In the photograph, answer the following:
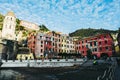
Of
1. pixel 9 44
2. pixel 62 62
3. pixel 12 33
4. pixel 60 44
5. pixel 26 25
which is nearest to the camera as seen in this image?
pixel 62 62

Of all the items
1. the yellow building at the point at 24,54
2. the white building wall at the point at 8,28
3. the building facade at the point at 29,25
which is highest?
the building facade at the point at 29,25

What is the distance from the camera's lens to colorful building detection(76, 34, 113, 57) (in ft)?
233

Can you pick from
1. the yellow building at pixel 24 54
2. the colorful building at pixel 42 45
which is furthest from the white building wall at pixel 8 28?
the colorful building at pixel 42 45

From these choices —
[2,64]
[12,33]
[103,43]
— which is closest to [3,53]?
[2,64]

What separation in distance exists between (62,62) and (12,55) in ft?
76.1

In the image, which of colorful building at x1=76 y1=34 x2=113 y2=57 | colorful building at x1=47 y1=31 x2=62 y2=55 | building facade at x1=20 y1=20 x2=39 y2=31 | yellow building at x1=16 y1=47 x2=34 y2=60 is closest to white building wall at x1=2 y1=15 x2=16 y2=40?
yellow building at x1=16 y1=47 x2=34 y2=60

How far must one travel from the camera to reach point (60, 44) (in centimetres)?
8188

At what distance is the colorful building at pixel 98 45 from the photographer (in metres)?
71.0

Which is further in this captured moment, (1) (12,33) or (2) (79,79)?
(1) (12,33)

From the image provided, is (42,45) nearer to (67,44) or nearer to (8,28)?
(67,44)

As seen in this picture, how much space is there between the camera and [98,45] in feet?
248

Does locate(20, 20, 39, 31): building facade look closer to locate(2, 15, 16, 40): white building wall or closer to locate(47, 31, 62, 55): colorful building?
locate(2, 15, 16, 40): white building wall

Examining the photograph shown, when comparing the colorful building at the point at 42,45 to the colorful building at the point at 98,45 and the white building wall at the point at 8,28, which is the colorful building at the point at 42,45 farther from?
the white building wall at the point at 8,28

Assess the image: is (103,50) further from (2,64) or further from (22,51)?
(2,64)
